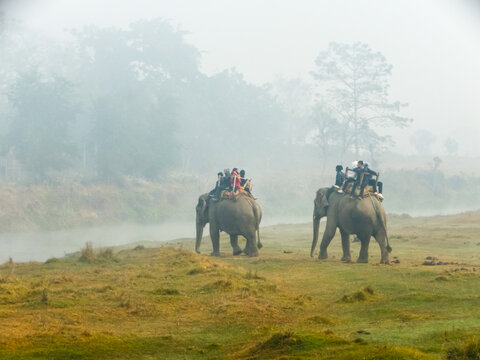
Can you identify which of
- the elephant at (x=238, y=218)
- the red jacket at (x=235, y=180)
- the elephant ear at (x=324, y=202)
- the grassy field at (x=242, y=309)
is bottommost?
the grassy field at (x=242, y=309)

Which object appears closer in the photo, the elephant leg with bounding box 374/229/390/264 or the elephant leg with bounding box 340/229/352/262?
the elephant leg with bounding box 374/229/390/264

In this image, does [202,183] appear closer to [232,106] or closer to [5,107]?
[232,106]

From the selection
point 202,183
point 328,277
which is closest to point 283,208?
point 202,183

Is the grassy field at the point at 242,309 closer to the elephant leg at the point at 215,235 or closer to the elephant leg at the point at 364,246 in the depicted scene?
the elephant leg at the point at 364,246

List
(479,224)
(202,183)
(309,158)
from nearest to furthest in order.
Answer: (479,224)
(202,183)
(309,158)

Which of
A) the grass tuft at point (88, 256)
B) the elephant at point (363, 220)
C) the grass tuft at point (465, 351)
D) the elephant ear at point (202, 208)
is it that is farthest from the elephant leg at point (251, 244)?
the grass tuft at point (465, 351)

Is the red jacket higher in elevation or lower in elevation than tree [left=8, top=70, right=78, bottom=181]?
lower

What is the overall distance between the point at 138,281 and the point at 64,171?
45166mm

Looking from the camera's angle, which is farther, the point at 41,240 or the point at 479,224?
the point at 41,240

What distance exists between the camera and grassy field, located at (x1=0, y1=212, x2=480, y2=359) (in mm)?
9711

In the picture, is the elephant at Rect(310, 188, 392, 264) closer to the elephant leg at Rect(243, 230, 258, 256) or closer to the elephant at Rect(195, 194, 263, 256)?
the elephant at Rect(195, 194, 263, 256)

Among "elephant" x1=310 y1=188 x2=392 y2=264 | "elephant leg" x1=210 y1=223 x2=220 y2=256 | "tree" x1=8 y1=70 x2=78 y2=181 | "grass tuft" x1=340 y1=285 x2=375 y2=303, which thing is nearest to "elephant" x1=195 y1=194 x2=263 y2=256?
"elephant leg" x1=210 y1=223 x2=220 y2=256

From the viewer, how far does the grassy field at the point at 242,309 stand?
9711 millimetres

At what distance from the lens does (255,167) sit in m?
83.1
